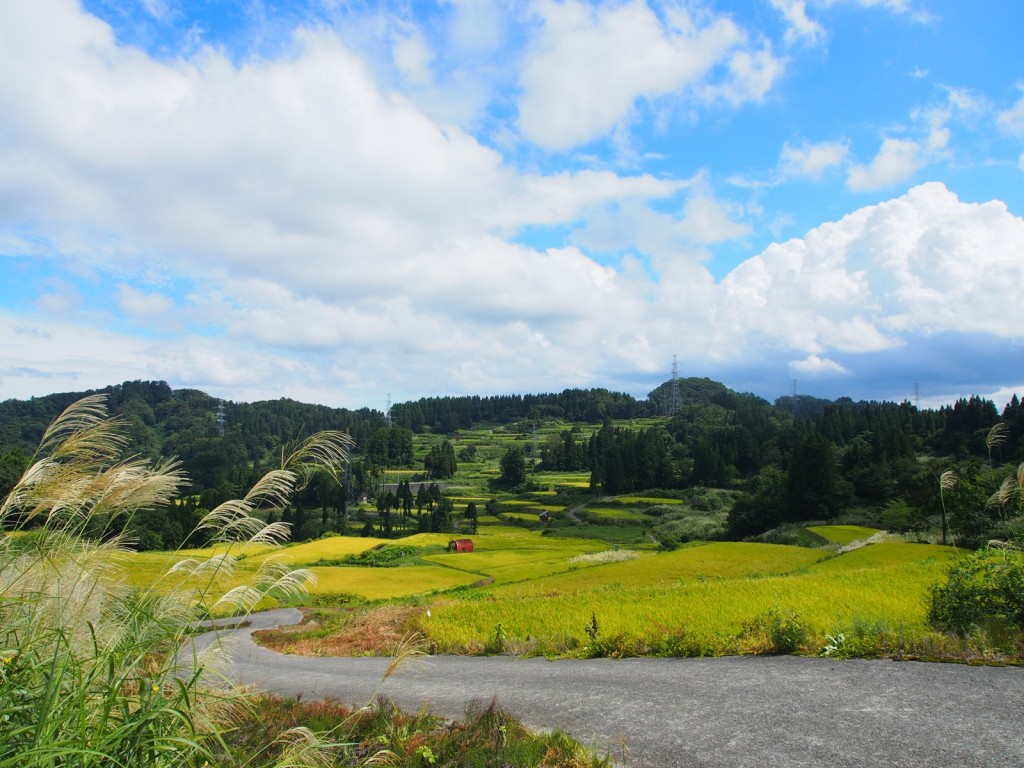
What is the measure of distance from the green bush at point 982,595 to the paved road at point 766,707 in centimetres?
168

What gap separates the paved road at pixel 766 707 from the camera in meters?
6.09

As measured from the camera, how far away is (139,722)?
2.95 meters

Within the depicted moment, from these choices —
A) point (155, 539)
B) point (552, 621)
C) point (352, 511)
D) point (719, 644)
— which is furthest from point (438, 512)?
point (719, 644)

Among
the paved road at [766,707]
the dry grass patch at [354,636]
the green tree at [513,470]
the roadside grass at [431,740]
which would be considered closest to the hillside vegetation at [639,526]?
the dry grass patch at [354,636]

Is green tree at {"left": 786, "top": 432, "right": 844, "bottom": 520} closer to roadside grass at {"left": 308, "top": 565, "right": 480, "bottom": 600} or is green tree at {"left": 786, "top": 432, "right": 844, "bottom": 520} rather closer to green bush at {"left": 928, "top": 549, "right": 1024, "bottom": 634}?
roadside grass at {"left": 308, "top": 565, "right": 480, "bottom": 600}

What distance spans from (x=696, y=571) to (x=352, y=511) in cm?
8620

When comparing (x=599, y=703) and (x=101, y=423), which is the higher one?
(x=101, y=423)

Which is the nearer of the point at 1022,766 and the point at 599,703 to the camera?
the point at 1022,766

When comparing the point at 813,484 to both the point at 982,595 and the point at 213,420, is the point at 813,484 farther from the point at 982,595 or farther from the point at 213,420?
the point at 213,420

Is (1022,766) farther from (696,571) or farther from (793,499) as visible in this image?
(793,499)

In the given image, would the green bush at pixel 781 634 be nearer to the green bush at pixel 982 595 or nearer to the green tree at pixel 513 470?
the green bush at pixel 982 595

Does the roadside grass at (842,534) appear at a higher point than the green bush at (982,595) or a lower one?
lower

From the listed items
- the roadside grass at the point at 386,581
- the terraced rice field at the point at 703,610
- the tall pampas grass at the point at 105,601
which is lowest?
the roadside grass at the point at 386,581

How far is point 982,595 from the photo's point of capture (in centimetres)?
977
